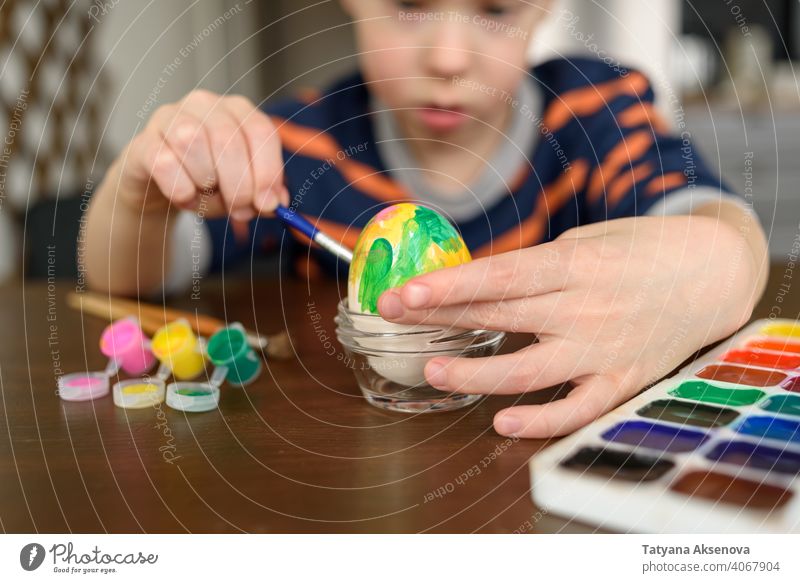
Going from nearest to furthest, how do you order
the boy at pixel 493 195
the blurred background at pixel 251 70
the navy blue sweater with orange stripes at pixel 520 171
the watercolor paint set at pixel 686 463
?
the watercolor paint set at pixel 686 463 → the boy at pixel 493 195 → the navy blue sweater with orange stripes at pixel 520 171 → the blurred background at pixel 251 70

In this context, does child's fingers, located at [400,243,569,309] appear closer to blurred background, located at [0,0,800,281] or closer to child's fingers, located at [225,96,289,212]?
child's fingers, located at [225,96,289,212]

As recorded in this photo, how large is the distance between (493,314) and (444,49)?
332 millimetres

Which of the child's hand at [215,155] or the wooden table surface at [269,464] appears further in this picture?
the child's hand at [215,155]

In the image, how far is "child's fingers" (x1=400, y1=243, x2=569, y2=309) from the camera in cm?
37

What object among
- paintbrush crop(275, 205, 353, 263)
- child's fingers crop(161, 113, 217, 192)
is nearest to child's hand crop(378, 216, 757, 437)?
paintbrush crop(275, 205, 353, 263)

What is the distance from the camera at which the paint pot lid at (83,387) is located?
0.46m

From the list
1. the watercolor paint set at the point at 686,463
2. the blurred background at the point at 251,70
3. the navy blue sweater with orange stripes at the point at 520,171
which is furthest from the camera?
the blurred background at the point at 251,70

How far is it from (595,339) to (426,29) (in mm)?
370

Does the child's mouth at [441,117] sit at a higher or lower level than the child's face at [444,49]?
lower

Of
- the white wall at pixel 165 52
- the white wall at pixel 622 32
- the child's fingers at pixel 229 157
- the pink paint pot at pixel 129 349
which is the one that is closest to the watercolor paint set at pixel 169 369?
the pink paint pot at pixel 129 349

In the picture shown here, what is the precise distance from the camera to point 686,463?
0.32 metres

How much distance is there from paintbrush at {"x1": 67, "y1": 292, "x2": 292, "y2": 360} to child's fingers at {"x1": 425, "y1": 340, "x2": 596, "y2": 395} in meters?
0.16

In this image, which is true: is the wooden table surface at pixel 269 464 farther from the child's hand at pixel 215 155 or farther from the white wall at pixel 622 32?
the white wall at pixel 622 32
